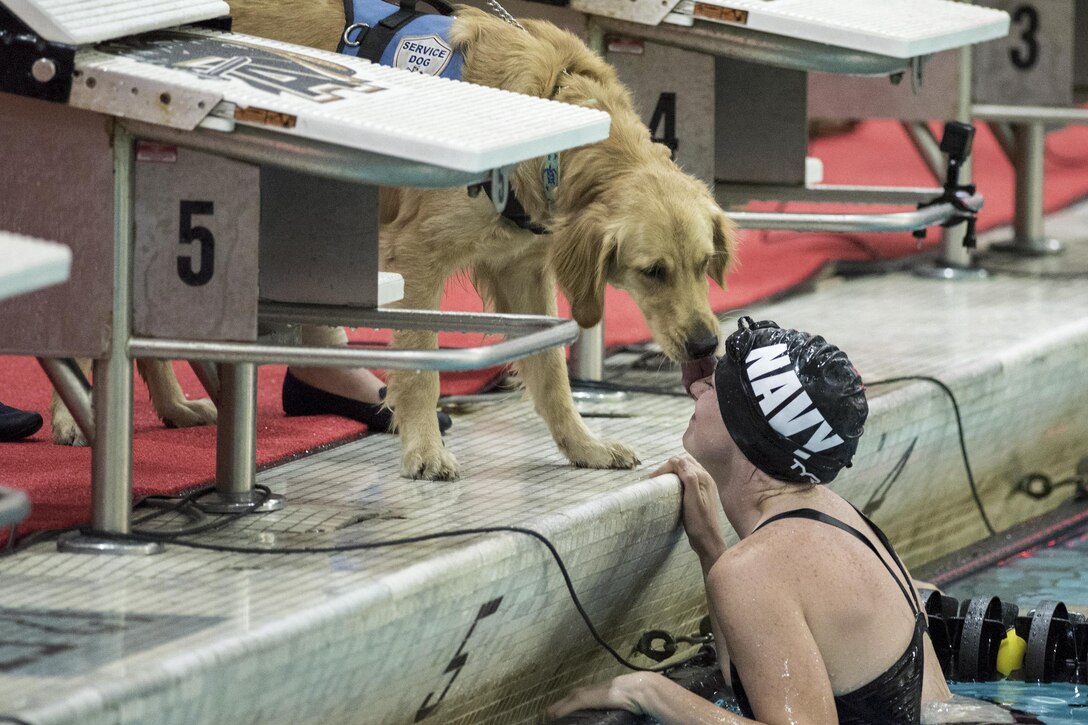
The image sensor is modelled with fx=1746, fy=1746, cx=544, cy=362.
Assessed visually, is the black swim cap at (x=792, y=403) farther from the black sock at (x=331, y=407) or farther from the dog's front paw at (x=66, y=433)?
the dog's front paw at (x=66, y=433)

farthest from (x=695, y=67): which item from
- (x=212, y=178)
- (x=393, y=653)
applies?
(x=393, y=653)

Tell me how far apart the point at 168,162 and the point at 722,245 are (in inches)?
53.5

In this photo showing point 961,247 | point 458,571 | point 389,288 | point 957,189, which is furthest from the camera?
point 961,247

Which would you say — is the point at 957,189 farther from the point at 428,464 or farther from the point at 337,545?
the point at 337,545

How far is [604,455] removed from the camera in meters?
3.89

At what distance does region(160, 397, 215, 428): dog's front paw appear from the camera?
13.8 ft

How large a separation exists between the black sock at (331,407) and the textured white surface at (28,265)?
2268 mm

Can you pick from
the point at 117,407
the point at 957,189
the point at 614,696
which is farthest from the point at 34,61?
the point at 957,189

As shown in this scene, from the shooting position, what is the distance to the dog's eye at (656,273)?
3.73 meters

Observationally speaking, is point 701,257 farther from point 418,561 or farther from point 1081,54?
point 1081,54

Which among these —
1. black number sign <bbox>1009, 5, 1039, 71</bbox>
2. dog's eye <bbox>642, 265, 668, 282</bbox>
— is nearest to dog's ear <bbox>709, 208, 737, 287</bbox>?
dog's eye <bbox>642, 265, 668, 282</bbox>

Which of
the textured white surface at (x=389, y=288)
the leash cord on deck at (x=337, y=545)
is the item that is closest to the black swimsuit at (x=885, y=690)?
the leash cord on deck at (x=337, y=545)

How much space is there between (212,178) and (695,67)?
192 cm

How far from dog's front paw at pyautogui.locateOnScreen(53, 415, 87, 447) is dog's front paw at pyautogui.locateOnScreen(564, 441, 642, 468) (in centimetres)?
112
